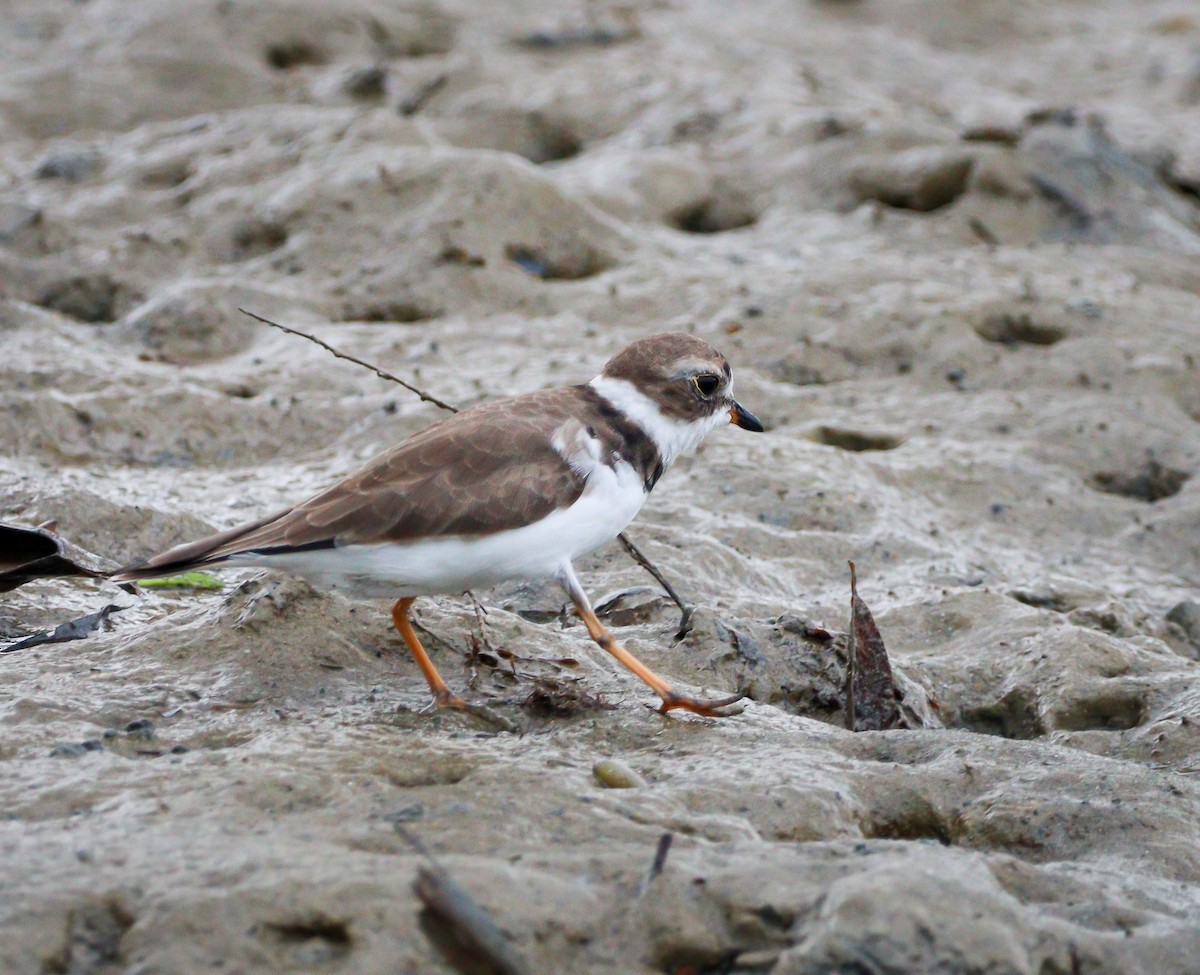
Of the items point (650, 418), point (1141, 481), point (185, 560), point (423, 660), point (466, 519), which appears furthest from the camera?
point (1141, 481)

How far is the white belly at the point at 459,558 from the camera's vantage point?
439cm

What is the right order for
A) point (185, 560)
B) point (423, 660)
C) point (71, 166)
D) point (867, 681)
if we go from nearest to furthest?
point (185, 560)
point (423, 660)
point (867, 681)
point (71, 166)

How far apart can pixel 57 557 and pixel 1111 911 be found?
144 inches

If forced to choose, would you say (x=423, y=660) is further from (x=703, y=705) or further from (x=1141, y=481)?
(x=1141, y=481)

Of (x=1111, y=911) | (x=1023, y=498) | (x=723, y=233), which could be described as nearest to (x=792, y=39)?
(x=723, y=233)

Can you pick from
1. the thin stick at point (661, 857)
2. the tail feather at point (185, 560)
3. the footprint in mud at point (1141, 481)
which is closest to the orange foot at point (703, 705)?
the thin stick at point (661, 857)

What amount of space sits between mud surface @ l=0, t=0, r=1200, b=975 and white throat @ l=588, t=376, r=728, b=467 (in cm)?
73

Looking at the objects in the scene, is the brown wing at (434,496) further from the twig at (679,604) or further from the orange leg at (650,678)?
the twig at (679,604)

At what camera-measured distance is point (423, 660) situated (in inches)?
179

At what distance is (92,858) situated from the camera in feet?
10.5

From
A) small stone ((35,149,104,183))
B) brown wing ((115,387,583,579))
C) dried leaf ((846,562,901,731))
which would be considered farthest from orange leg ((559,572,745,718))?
small stone ((35,149,104,183))

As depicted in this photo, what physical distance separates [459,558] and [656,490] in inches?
92.3

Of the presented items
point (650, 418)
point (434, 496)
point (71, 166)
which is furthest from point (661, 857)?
point (71, 166)

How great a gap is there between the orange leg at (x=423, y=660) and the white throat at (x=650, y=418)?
1086mm
